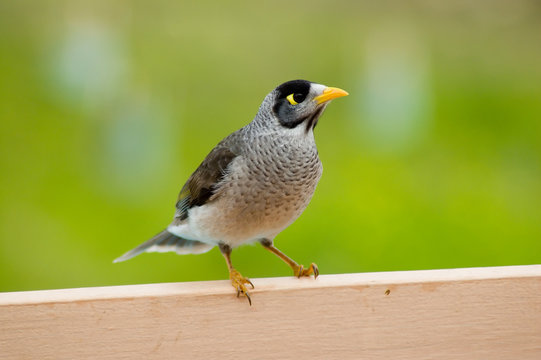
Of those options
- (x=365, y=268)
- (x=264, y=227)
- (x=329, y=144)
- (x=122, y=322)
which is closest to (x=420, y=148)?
(x=329, y=144)

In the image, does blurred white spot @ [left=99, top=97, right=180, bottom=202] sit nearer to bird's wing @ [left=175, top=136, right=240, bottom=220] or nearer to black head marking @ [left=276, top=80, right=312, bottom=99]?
bird's wing @ [left=175, top=136, right=240, bottom=220]

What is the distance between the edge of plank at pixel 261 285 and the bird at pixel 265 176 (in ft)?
0.25

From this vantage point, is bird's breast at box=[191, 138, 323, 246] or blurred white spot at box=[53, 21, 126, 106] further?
blurred white spot at box=[53, 21, 126, 106]

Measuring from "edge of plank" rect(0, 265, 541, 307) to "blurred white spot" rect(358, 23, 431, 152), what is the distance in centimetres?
96

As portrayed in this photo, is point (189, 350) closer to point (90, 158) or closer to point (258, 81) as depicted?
point (90, 158)

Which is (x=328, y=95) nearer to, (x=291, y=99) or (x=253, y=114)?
(x=291, y=99)

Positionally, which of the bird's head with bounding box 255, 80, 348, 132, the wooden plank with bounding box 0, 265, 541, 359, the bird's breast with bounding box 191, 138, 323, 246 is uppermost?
the bird's head with bounding box 255, 80, 348, 132

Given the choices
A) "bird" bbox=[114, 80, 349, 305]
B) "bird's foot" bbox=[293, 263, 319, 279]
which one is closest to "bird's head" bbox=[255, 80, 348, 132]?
"bird" bbox=[114, 80, 349, 305]

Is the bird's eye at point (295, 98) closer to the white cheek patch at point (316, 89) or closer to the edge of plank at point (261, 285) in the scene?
the white cheek patch at point (316, 89)

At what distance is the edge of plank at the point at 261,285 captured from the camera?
101cm

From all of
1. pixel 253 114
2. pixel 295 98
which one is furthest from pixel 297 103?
pixel 253 114

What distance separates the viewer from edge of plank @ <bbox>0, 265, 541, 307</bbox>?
1007 millimetres

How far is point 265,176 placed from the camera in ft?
3.99

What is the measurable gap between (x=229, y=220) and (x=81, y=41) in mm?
1113
